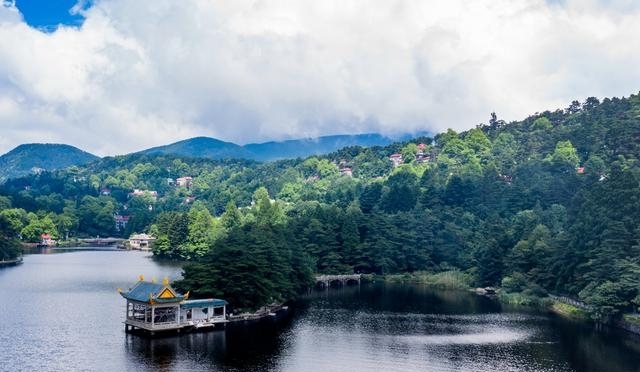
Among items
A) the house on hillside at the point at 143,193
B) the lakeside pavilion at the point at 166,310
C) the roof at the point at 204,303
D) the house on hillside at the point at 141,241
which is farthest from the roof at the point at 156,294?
the house on hillside at the point at 143,193

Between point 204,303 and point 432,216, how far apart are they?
146 feet

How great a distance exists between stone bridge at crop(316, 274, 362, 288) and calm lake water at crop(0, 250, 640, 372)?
8816mm

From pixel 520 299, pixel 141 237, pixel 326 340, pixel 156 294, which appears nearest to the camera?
pixel 326 340

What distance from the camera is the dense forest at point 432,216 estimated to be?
52438mm

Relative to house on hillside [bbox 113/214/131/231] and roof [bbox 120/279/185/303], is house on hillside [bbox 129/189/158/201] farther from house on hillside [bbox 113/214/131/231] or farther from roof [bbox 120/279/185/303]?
roof [bbox 120/279/185/303]

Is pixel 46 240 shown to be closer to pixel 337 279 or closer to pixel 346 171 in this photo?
pixel 346 171

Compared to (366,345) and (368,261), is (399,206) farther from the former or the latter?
(366,345)

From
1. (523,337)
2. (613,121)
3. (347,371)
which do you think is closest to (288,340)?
(347,371)

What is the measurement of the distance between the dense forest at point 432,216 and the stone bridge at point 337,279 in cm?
105

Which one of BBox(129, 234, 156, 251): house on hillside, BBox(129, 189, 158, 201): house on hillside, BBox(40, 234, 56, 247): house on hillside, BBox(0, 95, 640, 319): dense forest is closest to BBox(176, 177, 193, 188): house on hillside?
BBox(129, 189, 158, 201): house on hillside

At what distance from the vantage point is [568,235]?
5975 cm

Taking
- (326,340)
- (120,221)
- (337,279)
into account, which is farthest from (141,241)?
(326,340)

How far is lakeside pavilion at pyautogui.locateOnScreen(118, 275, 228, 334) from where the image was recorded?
43812 mm

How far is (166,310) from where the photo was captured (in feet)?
148
